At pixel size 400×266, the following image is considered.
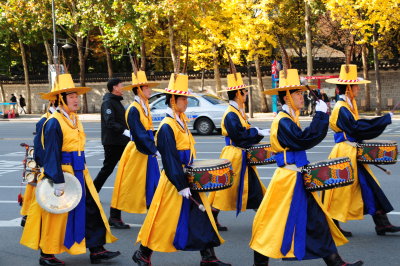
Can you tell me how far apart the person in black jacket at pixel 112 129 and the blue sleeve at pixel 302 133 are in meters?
3.41

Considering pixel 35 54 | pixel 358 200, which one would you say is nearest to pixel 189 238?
pixel 358 200

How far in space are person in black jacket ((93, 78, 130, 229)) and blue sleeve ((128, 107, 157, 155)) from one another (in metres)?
0.67

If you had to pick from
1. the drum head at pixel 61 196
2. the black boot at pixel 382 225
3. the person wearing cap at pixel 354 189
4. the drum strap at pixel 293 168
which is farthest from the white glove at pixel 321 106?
the drum head at pixel 61 196

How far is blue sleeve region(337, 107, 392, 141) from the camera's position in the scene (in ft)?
21.5

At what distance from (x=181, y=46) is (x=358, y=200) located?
26.2 metres

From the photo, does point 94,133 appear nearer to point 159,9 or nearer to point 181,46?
point 159,9

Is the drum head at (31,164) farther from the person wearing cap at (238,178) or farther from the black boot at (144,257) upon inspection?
the black boot at (144,257)

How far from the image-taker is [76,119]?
6309 mm

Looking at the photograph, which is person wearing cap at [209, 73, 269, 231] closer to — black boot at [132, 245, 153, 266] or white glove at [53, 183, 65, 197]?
black boot at [132, 245, 153, 266]

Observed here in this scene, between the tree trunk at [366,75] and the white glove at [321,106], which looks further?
A: the tree trunk at [366,75]

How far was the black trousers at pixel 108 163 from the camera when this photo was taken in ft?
27.7

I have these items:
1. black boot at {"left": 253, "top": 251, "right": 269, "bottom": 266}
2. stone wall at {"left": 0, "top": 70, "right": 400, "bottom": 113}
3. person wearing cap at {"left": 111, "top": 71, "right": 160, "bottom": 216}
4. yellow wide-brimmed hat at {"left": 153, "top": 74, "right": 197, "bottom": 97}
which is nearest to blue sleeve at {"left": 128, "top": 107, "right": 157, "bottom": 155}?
person wearing cap at {"left": 111, "top": 71, "right": 160, "bottom": 216}

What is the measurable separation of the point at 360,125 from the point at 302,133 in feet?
5.57

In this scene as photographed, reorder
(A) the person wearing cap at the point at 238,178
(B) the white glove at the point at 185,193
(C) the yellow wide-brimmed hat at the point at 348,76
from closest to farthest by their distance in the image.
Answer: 1. (B) the white glove at the point at 185,193
2. (C) the yellow wide-brimmed hat at the point at 348,76
3. (A) the person wearing cap at the point at 238,178
